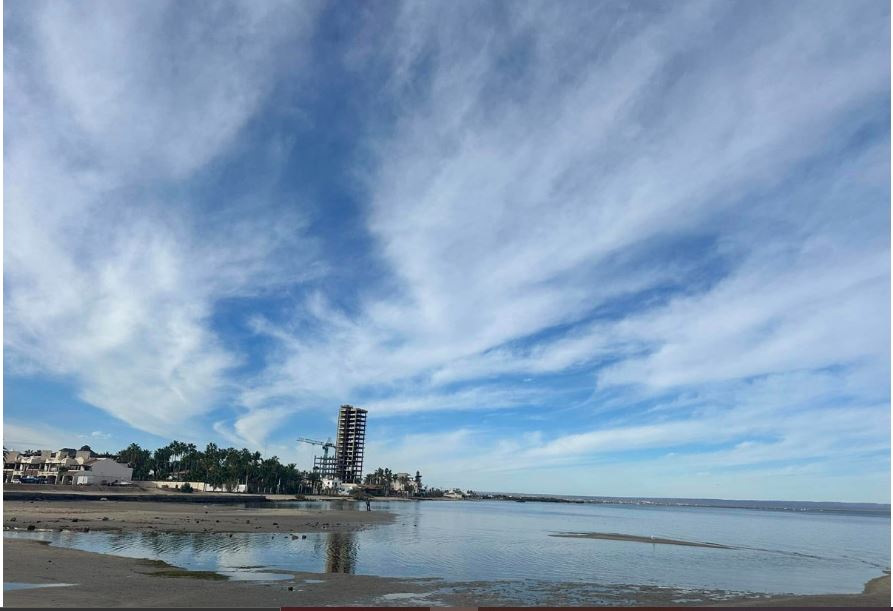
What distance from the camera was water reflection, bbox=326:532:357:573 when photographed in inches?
1855

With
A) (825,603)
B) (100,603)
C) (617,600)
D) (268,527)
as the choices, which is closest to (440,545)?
(268,527)

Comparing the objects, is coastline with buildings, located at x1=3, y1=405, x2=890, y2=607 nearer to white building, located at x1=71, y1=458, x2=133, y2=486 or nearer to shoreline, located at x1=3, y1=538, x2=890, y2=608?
shoreline, located at x1=3, y1=538, x2=890, y2=608

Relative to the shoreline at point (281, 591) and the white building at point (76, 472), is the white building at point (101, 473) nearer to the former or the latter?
the white building at point (76, 472)

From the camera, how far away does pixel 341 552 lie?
57.6m

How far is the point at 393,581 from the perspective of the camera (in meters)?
41.6

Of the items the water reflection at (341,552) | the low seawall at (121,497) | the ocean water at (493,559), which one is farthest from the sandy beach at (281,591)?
the low seawall at (121,497)

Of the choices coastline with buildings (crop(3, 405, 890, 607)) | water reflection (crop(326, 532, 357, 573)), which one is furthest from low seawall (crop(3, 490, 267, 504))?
water reflection (crop(326, 532, 357, 573))

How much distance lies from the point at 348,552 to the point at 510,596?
24578mm

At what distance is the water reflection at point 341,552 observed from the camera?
4712 centimetres

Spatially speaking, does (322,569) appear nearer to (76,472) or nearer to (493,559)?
(493,559)

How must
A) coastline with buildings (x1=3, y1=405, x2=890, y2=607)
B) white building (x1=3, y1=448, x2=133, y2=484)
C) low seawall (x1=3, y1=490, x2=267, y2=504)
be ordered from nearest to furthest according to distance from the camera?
coastline with buildings (x1=3, y1=405, x2=890, y2=607) → low seawall (x1=3, y1=490, x2=267, y2=504) → white building (x1=3, y1=448, x2=133, y2=484)

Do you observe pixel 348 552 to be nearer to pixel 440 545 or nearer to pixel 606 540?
pixel 440 545

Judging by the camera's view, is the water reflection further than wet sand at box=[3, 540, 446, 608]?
Yes

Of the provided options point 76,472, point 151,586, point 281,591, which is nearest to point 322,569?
point 281,591
